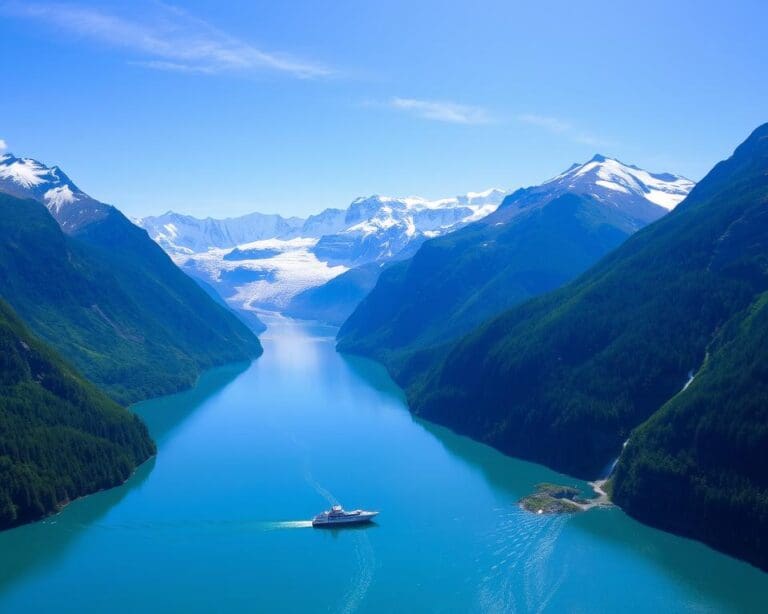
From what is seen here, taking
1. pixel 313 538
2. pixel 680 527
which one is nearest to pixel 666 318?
pixel 680 527

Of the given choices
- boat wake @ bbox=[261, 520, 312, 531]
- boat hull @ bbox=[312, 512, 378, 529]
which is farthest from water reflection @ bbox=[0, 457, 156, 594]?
boat hull @ bbox=[312, 512, 378, 529]

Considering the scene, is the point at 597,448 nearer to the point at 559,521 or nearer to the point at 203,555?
the point at 559,521

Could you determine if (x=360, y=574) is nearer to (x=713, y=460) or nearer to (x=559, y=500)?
(x=559, y=500)

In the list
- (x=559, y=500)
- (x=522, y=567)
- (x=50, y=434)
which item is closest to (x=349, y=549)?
(x=522, y=567)

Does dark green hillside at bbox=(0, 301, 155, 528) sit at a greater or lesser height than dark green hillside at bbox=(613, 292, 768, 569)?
lesser

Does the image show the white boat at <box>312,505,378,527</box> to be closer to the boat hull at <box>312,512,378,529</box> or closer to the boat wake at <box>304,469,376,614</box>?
the boat hull at <box>312,512,378,529</box>

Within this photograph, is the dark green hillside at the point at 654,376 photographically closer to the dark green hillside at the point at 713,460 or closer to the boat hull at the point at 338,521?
the dark green hillside at the point at 713,460
